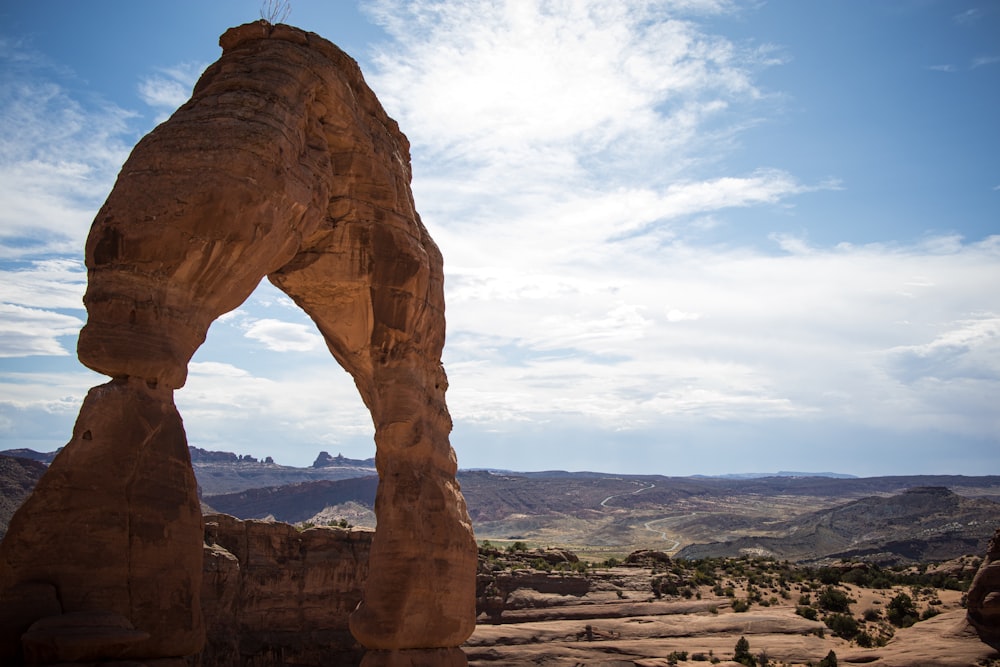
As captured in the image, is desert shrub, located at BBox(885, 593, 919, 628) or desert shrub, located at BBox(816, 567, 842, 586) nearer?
desert shrub, located at BBox(885, 593, 919, 628)

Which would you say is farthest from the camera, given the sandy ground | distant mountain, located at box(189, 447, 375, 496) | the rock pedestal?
distant mountain, located at box(189, 447, 375, 496)

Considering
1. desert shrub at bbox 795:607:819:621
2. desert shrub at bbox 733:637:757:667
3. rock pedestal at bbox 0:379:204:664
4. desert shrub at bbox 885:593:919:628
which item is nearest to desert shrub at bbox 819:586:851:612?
desert shrub at bbox 795:607:819:621

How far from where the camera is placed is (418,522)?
13.9 metres

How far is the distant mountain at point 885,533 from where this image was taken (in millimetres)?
64375

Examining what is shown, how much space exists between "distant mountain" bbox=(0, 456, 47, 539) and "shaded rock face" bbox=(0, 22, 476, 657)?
30249mm

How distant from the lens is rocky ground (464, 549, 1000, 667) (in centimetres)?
2755

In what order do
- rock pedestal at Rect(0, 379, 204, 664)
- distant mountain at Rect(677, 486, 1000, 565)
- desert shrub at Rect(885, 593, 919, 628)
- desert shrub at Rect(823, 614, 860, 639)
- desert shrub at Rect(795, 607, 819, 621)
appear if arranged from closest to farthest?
rock pedestal at Rect(0, 379, 204, 664) → desert shrub at Rect(823, 614, 860, 639) → desert shrub at Rect(885, 593, 919, 628) → desert shrub at Rect(795, 607, 819, 621) → distant mountain at Rect(677, 486, 1000, 565)

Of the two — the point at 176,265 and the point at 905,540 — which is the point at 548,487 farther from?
the point at 176,265

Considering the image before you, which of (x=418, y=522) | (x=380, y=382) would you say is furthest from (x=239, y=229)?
(x=418, y=522)

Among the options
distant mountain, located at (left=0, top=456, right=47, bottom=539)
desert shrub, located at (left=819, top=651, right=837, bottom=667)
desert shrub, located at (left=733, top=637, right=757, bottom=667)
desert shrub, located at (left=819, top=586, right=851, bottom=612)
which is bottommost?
desert shrub, located at (left=733, top=637, right=757, bottom=667)

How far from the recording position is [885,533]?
7631 cm

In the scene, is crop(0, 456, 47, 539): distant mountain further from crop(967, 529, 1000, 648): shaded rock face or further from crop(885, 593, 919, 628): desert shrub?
crop(967, 529, 1000, 648): shaded rock face

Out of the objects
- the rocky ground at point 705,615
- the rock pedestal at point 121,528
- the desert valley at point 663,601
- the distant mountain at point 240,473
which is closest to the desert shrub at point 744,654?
the desert valley at point 663,601

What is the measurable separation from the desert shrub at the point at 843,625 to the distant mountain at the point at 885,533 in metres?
32.7
